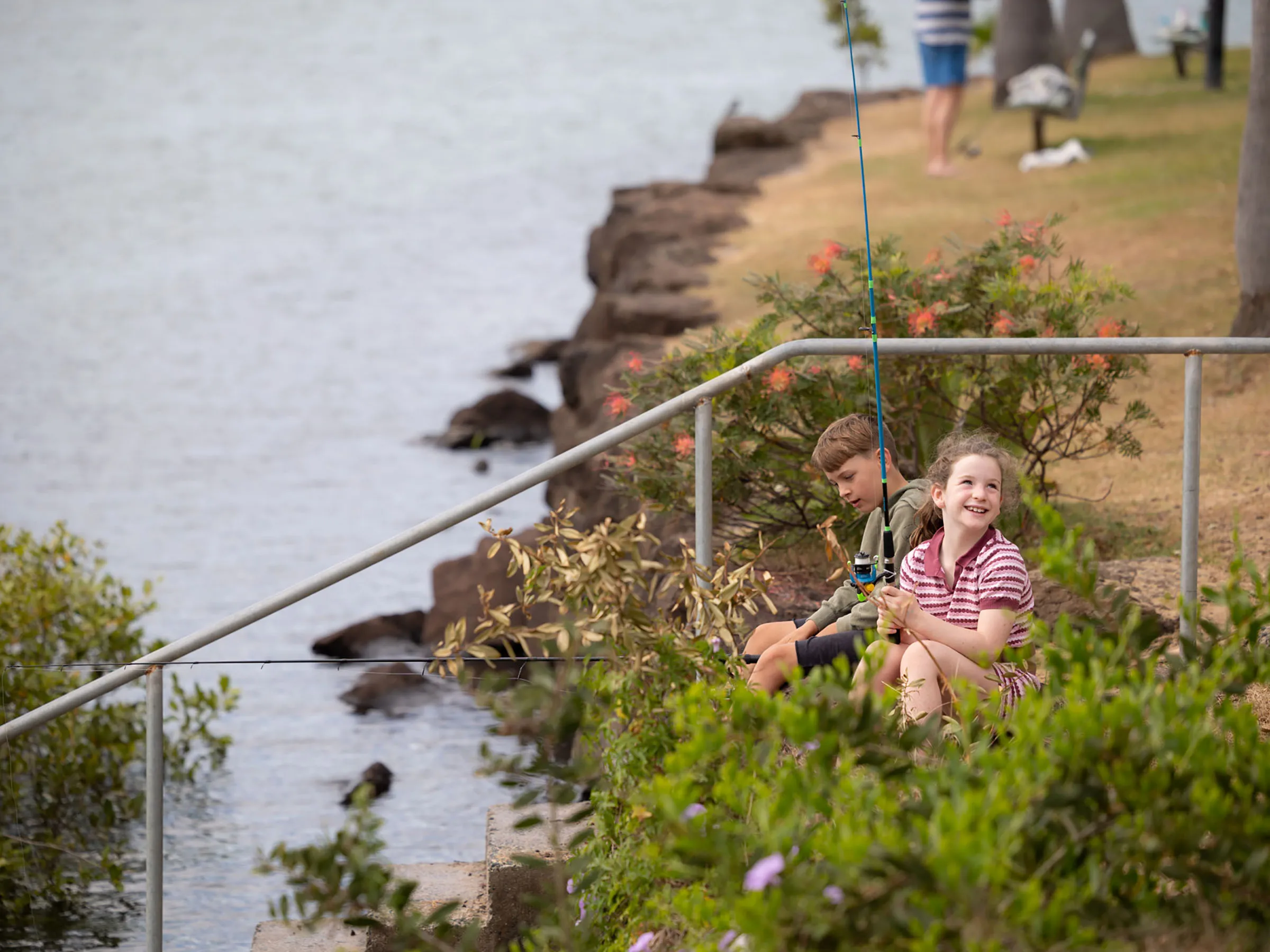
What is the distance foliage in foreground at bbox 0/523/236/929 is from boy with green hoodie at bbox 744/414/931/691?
10.7ft

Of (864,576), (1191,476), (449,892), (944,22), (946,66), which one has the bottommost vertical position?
(449,892)

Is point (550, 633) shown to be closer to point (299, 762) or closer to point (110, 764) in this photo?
point (110, 764)

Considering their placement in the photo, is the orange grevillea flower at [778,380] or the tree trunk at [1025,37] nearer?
the orange grevillea flower at [778,380]

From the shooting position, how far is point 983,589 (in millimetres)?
3582

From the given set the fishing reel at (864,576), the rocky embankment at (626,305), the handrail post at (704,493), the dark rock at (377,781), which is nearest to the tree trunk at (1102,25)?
the rocky embankment at (626,305)

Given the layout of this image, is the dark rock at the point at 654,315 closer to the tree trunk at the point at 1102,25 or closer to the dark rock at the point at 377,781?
the dark rock at the point at 377,781

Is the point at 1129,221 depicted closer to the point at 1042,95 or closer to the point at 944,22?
the point at 1042,95

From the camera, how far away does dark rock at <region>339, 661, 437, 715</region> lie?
974cm

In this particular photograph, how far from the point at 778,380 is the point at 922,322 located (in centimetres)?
68

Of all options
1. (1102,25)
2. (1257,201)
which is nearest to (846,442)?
(1257,201)

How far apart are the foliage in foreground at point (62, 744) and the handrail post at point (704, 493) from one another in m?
3.38

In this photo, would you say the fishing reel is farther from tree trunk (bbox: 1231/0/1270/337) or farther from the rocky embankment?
tree trunk (bbox: 1231/0/1270/337)

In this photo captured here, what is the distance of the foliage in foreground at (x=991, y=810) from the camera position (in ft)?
7.22

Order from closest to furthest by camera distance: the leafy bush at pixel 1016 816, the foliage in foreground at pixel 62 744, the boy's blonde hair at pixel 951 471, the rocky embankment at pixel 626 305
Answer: the leafy bush at pixel 1016 816 < the boy's blonde hair at pixel 951 471 < the foliage in foreground at pixel 62 744 < the rocky embankment at pixel 626 305
